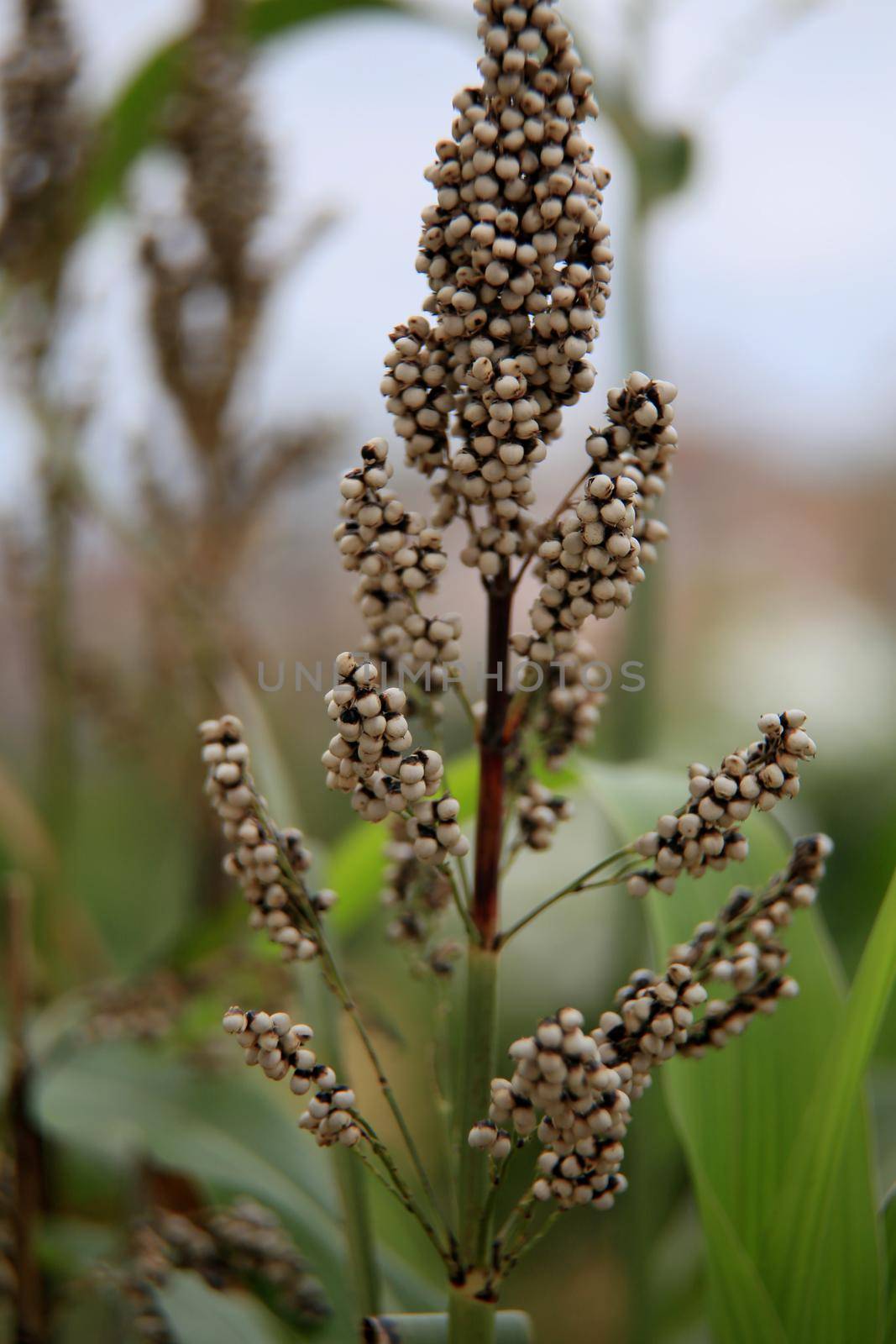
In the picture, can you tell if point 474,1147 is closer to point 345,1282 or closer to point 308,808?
point 345,1282

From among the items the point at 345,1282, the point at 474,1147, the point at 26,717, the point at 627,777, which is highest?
the point at 26,717

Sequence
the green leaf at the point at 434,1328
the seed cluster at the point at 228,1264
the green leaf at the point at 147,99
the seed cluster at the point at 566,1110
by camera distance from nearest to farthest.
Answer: the seed cluster at the point at 566,1110
the green leaf at the point at 434,1328
the seed cluster at the point at 228,1264
the green leaf at the point at 147,99

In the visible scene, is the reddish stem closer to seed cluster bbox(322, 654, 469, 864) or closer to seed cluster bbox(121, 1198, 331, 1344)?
seed cluster bbox(322, 654, 469, 864)

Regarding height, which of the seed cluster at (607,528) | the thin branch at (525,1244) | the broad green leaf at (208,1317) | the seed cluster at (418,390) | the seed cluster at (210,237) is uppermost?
the seed cluster at (210,237)

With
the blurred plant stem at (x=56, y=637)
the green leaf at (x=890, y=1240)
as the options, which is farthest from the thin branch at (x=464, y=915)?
the blurred plant stem at (x=56, y=637)

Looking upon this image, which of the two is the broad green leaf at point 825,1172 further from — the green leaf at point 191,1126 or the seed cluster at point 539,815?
the green leaf at point 191,1126

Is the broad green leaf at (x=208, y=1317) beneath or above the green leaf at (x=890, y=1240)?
above

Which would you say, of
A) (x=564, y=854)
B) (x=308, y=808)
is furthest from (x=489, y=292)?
(x=308, y=808)
